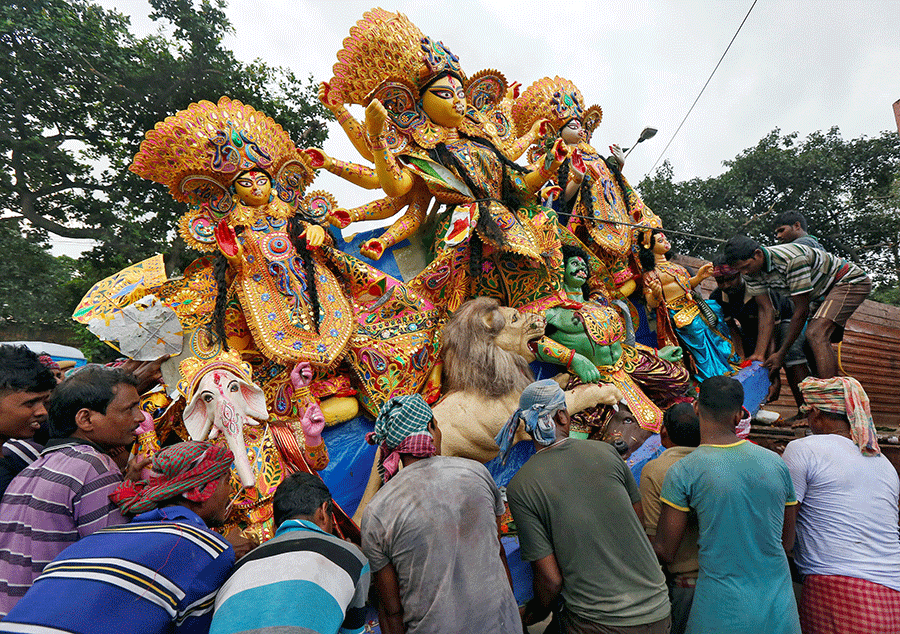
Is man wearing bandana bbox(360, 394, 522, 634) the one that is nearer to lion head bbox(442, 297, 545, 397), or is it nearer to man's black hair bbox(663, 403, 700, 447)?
man's black hair bbox(663, 403, 700, 447)

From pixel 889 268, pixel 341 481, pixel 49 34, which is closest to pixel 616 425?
pixel 341 481

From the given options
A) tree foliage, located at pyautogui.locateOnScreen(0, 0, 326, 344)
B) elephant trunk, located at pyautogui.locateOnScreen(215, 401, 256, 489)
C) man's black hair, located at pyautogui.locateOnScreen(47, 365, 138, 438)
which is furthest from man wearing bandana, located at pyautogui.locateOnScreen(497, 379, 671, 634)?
tree foliage, located at pyautogui.locateOnScreen(0, 0, 326, 344)

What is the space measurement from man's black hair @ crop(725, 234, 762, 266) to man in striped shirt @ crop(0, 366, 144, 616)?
512 centimetres

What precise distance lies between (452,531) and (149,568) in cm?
94

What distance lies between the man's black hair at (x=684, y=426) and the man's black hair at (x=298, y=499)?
6.14ft

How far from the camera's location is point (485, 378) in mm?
3520

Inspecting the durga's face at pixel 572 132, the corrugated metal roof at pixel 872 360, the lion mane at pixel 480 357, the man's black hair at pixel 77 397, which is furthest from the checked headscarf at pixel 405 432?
the corrugated metal roof at pixel 872 360

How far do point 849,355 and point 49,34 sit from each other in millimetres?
13613

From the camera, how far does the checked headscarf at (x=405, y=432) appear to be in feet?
6.45

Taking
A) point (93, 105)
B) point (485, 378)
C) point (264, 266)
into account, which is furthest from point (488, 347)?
point (93, 105)

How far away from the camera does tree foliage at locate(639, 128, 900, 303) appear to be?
40.3 feet

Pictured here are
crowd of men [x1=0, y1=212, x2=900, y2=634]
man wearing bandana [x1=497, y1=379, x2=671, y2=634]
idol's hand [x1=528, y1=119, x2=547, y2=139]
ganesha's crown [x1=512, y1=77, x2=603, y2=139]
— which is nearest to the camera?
crowd of men [x1=0, y1=212, x2=900, y2=634]

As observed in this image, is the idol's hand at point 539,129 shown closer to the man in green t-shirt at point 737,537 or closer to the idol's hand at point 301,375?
the idol's hand at point 301,375

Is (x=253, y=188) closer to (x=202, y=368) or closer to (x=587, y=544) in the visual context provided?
(x=202, y=368)
